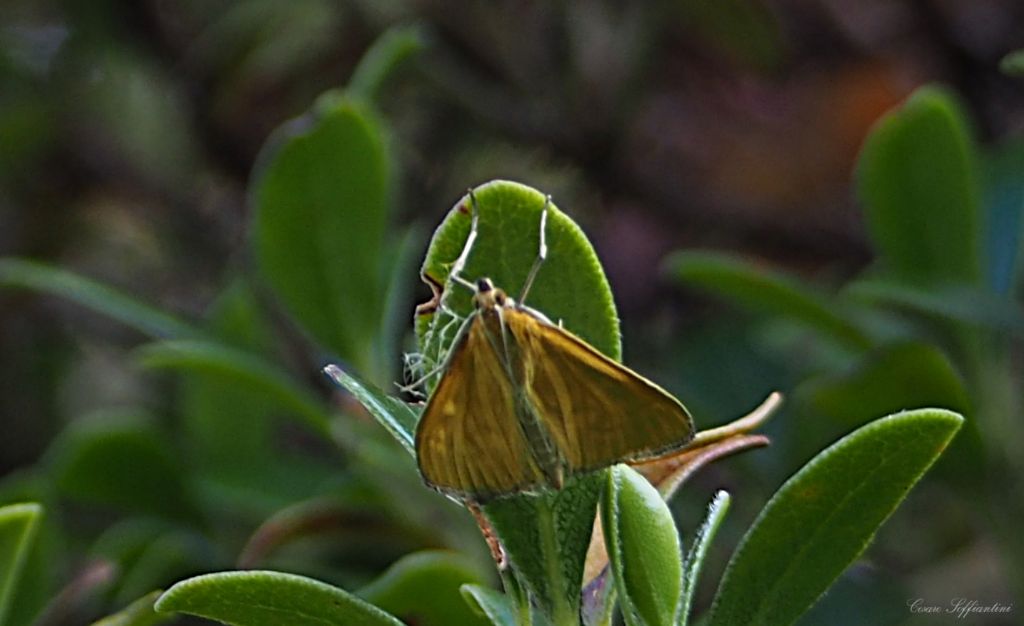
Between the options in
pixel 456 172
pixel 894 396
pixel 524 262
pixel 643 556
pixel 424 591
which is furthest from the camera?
pixel 456 172

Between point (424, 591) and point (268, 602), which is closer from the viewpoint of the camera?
point (268, 602)

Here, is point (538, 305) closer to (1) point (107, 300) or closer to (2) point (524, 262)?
(2) point (524, 262)

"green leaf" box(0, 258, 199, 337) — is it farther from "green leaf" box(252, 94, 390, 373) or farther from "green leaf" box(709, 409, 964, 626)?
"green leaf" box(709, 409, 964, 626)

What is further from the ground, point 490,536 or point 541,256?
point 541,256

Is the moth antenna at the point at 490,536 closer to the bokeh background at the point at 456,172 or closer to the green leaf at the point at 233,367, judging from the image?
the green leaf at the point at 233,367

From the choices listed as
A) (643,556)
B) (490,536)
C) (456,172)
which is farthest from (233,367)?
(456,172)
